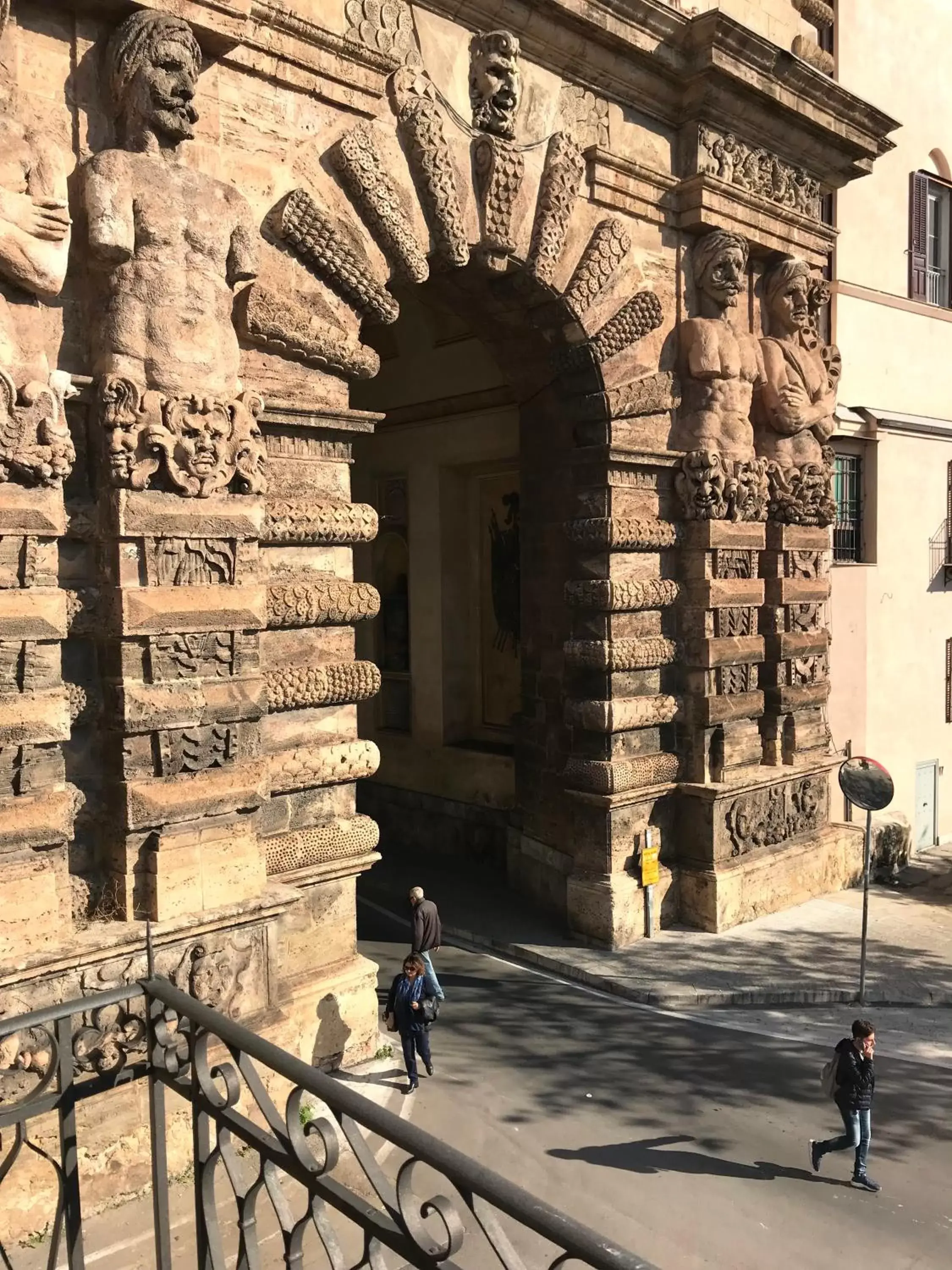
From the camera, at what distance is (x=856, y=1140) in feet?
18.7

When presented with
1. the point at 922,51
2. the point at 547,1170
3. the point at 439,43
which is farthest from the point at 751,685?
the point at 922,51

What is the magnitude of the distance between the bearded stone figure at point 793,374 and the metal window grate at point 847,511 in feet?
7.97

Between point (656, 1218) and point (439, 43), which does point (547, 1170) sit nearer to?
point (656, 1218)

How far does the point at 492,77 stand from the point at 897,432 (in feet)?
25.8

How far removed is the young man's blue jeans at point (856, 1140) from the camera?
18.5 feet

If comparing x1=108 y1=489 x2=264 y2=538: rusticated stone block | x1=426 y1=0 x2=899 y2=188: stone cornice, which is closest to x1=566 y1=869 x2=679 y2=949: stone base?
x1=108 y1=489 x2=264 y2=538: rusticated stone block

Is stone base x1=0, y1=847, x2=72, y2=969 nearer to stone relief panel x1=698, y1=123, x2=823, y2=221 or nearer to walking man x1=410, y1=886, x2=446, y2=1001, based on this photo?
walking man x1=410, y1=886, x2=446, y2=1001

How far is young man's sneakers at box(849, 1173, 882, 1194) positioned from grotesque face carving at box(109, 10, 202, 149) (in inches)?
277

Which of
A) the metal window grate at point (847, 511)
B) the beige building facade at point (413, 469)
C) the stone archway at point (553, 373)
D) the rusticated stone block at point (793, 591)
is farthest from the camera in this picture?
the metal window grate at point (847, 511)

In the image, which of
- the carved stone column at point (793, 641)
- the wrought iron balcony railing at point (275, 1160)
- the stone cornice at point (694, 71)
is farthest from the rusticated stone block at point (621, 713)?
the wrought iron balcony railing at point (275, 1160)

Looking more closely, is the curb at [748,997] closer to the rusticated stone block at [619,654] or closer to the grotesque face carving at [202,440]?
the rusticated stone block at [619,654]

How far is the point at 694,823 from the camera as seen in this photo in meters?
9.69

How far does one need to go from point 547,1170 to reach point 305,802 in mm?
2698

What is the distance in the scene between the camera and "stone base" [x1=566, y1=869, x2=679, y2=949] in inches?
358
